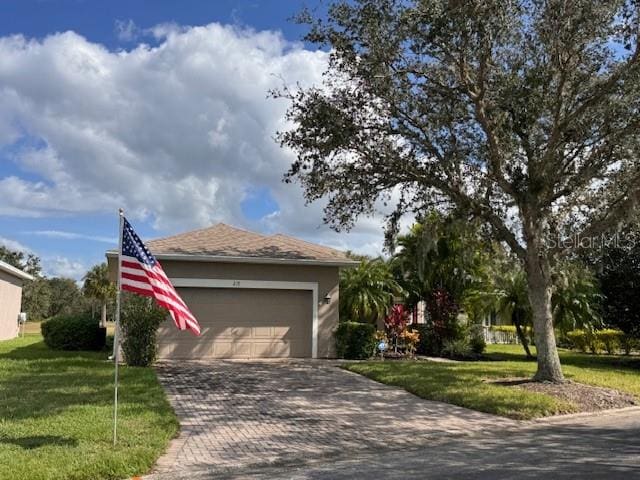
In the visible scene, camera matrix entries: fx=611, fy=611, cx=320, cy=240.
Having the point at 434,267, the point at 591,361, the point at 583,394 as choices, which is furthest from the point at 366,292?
the point at 583,394

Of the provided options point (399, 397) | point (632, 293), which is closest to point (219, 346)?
point (399, 397)

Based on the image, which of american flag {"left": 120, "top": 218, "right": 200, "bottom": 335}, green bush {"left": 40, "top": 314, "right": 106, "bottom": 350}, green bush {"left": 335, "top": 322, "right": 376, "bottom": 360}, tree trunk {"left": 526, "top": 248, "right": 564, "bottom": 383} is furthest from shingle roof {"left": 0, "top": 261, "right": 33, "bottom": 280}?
tree trunk {"left": 526, "top": 248, "right": 564, "bottom": 383}

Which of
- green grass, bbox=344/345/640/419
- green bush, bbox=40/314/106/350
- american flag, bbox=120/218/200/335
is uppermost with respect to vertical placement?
american flag, bbox=120/218/200/335

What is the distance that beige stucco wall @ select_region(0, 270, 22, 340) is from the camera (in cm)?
2714

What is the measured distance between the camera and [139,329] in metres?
15.3

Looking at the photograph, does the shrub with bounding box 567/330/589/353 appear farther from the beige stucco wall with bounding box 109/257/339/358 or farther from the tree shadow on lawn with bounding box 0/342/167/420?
the tree shadow on lawn with bounding box 0/342/167/420

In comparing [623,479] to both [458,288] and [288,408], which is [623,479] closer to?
[288,408]

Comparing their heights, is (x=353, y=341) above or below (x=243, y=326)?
below

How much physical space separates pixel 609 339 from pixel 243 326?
1683cm

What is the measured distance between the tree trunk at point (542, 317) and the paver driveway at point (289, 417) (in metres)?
3.34

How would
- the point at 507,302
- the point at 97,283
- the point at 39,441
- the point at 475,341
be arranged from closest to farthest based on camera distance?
the point at 39,441 → the point at 507,302 → the point at 475,341 → the point at 97,283

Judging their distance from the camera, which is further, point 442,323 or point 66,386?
point 442,323

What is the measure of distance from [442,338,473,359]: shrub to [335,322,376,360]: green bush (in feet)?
12.0

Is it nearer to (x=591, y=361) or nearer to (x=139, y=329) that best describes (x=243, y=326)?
(x=139, y=329)
